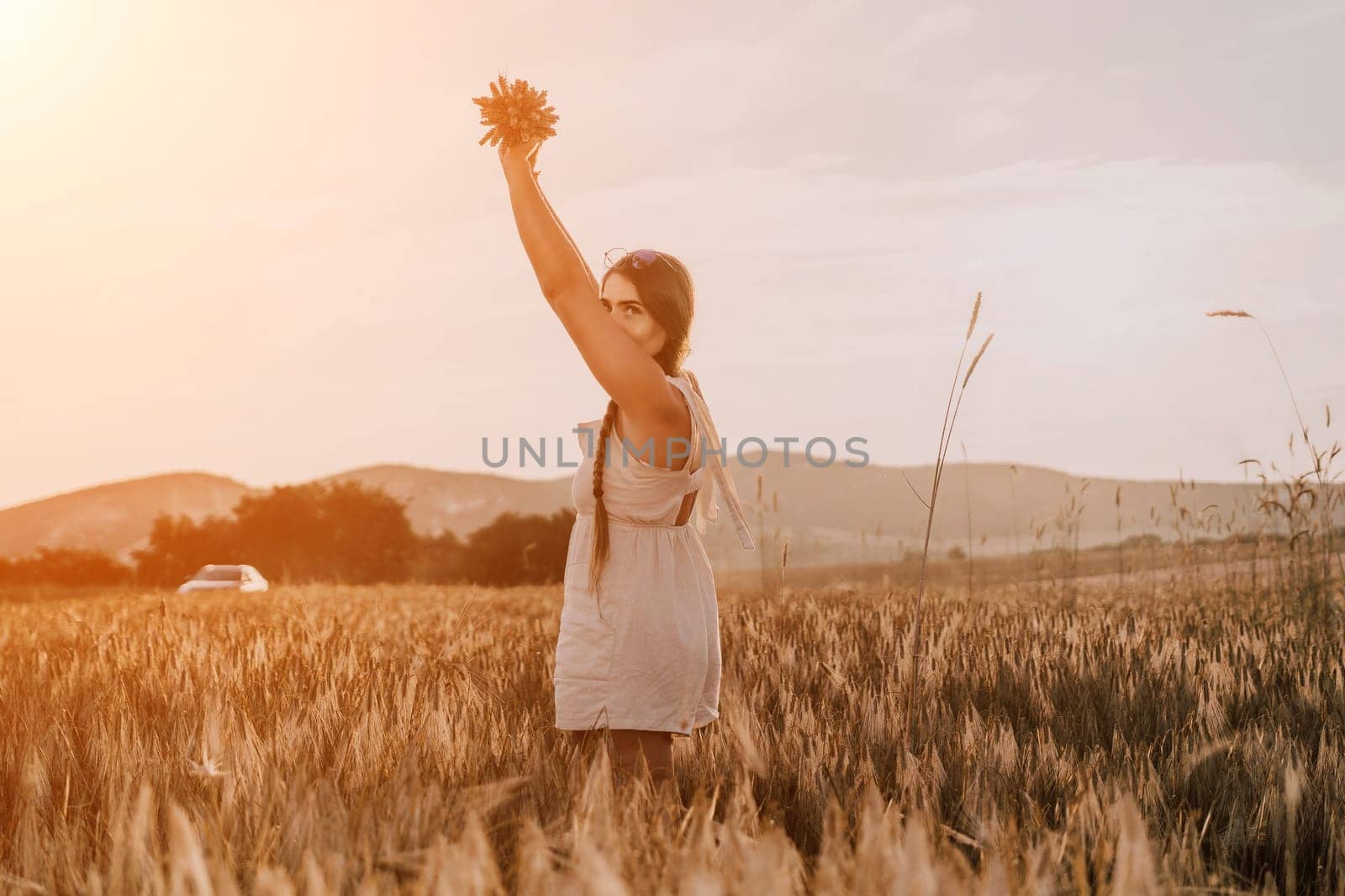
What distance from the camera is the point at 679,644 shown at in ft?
8.42

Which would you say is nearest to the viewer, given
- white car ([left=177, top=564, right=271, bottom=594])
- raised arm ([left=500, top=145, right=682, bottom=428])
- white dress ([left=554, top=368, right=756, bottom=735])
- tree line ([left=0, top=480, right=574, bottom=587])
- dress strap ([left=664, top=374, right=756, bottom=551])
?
raised arm ([left=500, top=145, right=682, bottom=428])

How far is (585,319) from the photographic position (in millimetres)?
2328

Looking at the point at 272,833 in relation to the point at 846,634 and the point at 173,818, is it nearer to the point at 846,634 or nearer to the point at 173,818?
the point at 173,818

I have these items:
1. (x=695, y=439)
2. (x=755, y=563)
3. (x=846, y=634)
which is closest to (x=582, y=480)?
(x=695, y=439)

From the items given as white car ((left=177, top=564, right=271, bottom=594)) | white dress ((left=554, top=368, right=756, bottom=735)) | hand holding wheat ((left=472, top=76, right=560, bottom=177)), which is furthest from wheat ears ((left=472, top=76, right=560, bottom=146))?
white car ((left=177, top=564, right=271, bottom=594))

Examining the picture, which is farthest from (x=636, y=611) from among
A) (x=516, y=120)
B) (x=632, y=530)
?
(x=516, y=120)

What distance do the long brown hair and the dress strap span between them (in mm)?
90

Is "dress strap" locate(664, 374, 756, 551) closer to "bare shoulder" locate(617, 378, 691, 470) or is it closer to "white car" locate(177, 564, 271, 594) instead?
"bare shoulder" locate(617, 378, 691, 470)

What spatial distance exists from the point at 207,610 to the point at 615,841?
7.44 m

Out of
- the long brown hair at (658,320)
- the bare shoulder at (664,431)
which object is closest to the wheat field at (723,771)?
the long brown hair at (658,320)

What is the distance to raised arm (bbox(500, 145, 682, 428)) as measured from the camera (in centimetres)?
231

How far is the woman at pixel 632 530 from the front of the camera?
2.40 meters

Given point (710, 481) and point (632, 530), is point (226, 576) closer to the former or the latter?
point (710, 481)

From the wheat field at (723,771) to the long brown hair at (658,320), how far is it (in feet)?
1.79
